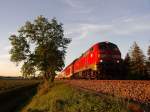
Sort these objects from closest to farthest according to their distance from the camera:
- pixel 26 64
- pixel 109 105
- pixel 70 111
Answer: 1. pixel 109 105
2. pixel 70 111
3. pixel 26 64

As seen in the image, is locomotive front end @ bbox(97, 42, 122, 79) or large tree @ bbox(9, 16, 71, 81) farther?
large tree @ bbox(9, 16, 71, 81)

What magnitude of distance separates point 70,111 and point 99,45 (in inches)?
867

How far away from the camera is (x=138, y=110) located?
25.1 ft

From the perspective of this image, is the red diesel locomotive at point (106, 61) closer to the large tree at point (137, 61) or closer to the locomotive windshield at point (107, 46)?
the locomotive windshield at point (107, 46)

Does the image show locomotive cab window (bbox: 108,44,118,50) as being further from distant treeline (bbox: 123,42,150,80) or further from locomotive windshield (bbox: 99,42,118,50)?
distant treeline (bbox: 123,42,150,80)

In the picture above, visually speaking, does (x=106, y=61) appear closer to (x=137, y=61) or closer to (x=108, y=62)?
(x=108, y=62)

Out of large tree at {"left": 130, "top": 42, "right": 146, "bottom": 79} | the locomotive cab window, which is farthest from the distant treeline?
the locomotive cab window

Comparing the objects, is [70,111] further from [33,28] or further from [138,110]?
[33,28]

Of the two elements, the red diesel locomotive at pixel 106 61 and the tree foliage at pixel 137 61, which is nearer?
the red diesel locomotive at pixel 106 61

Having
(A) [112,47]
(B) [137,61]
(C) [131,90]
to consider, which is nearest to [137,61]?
(B) [137,61]

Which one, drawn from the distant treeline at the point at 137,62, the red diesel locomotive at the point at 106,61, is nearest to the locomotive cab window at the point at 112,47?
the red diesel locomotive at the point at 106,61

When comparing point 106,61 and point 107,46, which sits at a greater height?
point 107,46

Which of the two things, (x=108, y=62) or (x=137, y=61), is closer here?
(x=108, y=62)

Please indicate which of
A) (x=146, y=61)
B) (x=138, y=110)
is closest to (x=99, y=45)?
→ (x=138, y=110)
